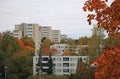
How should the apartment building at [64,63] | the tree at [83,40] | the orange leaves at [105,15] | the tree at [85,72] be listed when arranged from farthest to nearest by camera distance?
the tree at [83,40] → the apartment building at [64,63] → the tree at [85,72] → the orange leaves at [105,15]

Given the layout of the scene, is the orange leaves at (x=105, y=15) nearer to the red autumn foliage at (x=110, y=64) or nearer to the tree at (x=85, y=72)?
the red autumn foliage at (x=110, y=64)

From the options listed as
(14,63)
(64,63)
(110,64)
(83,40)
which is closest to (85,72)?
(14,63)

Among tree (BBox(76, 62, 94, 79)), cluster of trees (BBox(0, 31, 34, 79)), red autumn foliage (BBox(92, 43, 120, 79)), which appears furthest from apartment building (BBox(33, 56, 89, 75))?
red autumn foliage (BBox(92, 43, 120, 79))

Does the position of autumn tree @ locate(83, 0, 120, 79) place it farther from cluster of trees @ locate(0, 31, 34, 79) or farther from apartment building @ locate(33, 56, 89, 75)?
apartment building @ locate(33, 56, 89, 75)

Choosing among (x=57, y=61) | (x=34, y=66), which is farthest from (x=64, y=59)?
(x=34, y=66)

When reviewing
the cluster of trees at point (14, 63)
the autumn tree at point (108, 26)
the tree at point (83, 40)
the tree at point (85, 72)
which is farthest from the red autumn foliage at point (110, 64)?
the tree at point (83, 40)

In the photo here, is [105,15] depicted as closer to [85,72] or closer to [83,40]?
[85,72]

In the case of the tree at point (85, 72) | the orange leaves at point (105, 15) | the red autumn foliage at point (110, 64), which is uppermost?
the orange leaves at point (105, 15)

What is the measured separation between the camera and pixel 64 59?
113 m

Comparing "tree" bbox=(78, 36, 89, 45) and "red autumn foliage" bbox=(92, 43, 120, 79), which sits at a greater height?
"tree" bbox=(78, 36, 89, 45)

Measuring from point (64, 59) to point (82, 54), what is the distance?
5.93 metres

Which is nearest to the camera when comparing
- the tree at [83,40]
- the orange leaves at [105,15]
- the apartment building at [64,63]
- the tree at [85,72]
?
the orange leaves at [105,15]

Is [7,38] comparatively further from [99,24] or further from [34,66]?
[99,24]

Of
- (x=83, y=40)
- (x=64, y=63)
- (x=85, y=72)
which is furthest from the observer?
(x=83, y=40)
